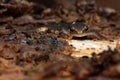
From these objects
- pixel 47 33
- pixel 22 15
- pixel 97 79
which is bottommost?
pixel 97 79

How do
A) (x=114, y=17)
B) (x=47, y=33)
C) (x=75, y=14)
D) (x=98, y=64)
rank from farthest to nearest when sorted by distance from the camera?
1. (x=114, y=17)
2. (x=75, y=14)
3. (x=47, y=33)
4. (x=98, y=64)

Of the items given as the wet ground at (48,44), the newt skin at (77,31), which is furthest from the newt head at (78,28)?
the wet ground at (48,44)

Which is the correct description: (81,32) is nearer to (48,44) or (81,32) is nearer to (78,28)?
(78,28)

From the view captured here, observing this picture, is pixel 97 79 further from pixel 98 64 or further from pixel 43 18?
pixel 43 18

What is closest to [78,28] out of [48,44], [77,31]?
[77,31]

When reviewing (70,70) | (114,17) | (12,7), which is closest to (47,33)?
(12,7)

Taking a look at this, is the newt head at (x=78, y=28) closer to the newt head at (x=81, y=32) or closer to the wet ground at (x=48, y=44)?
the newt head at (x=81, y=32)

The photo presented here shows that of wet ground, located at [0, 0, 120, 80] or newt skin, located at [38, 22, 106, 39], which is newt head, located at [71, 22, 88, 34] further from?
wet ground, located at [0, 0, 120, 80]

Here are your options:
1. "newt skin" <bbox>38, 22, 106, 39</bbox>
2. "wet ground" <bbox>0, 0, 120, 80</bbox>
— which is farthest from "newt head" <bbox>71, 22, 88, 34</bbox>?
"wet ground" <bbox>0, 0, 120, 80</bbox>
